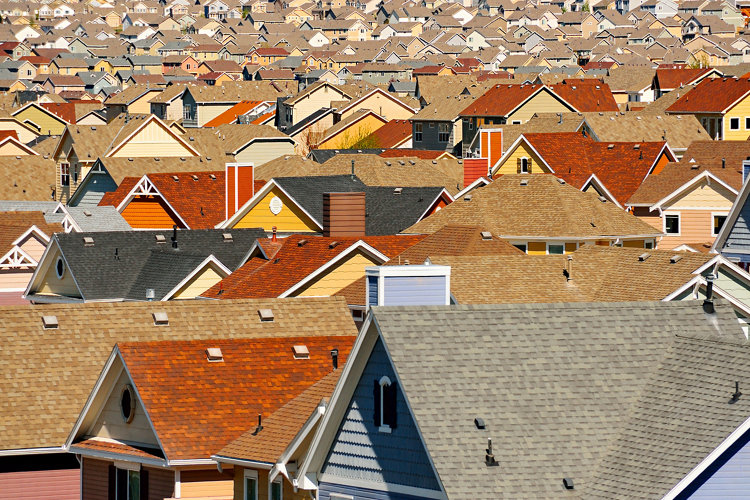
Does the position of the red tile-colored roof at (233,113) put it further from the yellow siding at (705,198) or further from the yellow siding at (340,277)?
the yellow siding at (340,277)

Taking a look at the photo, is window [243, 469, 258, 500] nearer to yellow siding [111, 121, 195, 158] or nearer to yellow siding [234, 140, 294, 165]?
yellow siding [111, 121, 195, 158]

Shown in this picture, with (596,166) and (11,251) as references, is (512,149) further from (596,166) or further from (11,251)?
(11,251)

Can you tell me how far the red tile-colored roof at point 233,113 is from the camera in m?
168

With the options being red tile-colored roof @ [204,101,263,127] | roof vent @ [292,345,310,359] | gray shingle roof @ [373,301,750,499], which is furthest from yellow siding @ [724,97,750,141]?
gray shingle roof @ [373,301,750,499]

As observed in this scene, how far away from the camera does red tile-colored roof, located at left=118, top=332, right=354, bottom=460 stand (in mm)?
29750

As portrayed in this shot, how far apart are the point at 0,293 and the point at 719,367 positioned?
39.6 meters

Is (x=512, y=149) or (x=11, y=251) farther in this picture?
(x=512, y=149)

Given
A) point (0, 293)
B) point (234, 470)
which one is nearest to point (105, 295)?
point (0, 293)

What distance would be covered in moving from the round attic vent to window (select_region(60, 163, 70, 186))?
227ft

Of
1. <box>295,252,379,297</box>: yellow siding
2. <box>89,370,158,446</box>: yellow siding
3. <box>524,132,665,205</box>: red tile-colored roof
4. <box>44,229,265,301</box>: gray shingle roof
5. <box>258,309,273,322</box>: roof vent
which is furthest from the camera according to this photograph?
<box>524,132,665,205</box>: red tile-colored roof

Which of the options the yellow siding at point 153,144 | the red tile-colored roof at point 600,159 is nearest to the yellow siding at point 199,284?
the red tile-colored roof at point 600,159

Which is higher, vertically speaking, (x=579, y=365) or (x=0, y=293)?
(x=579, y=365)

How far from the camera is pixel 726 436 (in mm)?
22484

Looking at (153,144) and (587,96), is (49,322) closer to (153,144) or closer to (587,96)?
(153,144)
